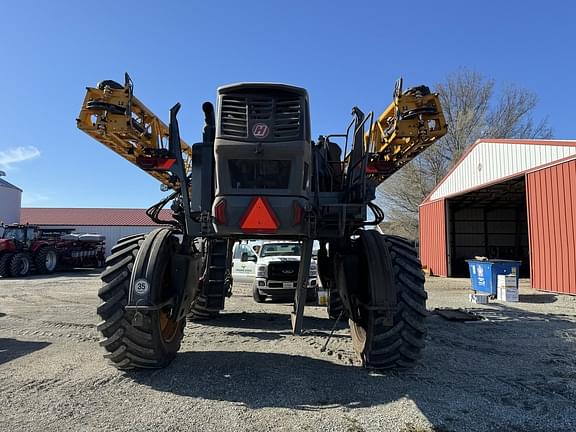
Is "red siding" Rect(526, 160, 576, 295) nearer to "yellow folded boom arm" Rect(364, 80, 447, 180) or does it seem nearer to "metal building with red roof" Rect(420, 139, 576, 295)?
"metal building with red roof" Rect(420, 139, 576, 295)

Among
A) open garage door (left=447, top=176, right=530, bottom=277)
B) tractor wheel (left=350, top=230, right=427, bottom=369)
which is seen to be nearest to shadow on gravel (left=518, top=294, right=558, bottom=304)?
tractor wheel (left=350, top=230, right=427, bottom=369)

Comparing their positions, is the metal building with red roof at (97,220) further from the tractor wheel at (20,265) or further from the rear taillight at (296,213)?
the rear taillight at (296,213)

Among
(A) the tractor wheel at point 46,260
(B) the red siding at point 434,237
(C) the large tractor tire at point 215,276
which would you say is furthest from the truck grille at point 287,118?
(A) the tractor wheel at point 46,260

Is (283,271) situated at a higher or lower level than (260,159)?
lower

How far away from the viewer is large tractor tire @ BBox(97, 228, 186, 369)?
438 cm

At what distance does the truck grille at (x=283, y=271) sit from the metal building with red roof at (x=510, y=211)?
25.9 feet

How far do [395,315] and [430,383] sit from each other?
2.42 feet

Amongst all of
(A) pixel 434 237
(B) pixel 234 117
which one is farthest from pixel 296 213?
(A) pixel 434 237

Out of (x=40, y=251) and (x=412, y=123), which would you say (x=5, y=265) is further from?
(x=412, y=123)

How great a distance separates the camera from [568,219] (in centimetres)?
1233

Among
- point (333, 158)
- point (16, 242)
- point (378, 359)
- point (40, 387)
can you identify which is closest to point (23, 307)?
point (40, 387)

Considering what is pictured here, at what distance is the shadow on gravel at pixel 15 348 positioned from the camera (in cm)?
559

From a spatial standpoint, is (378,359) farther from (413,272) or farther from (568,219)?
(568,219)

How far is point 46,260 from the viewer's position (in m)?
22.4
